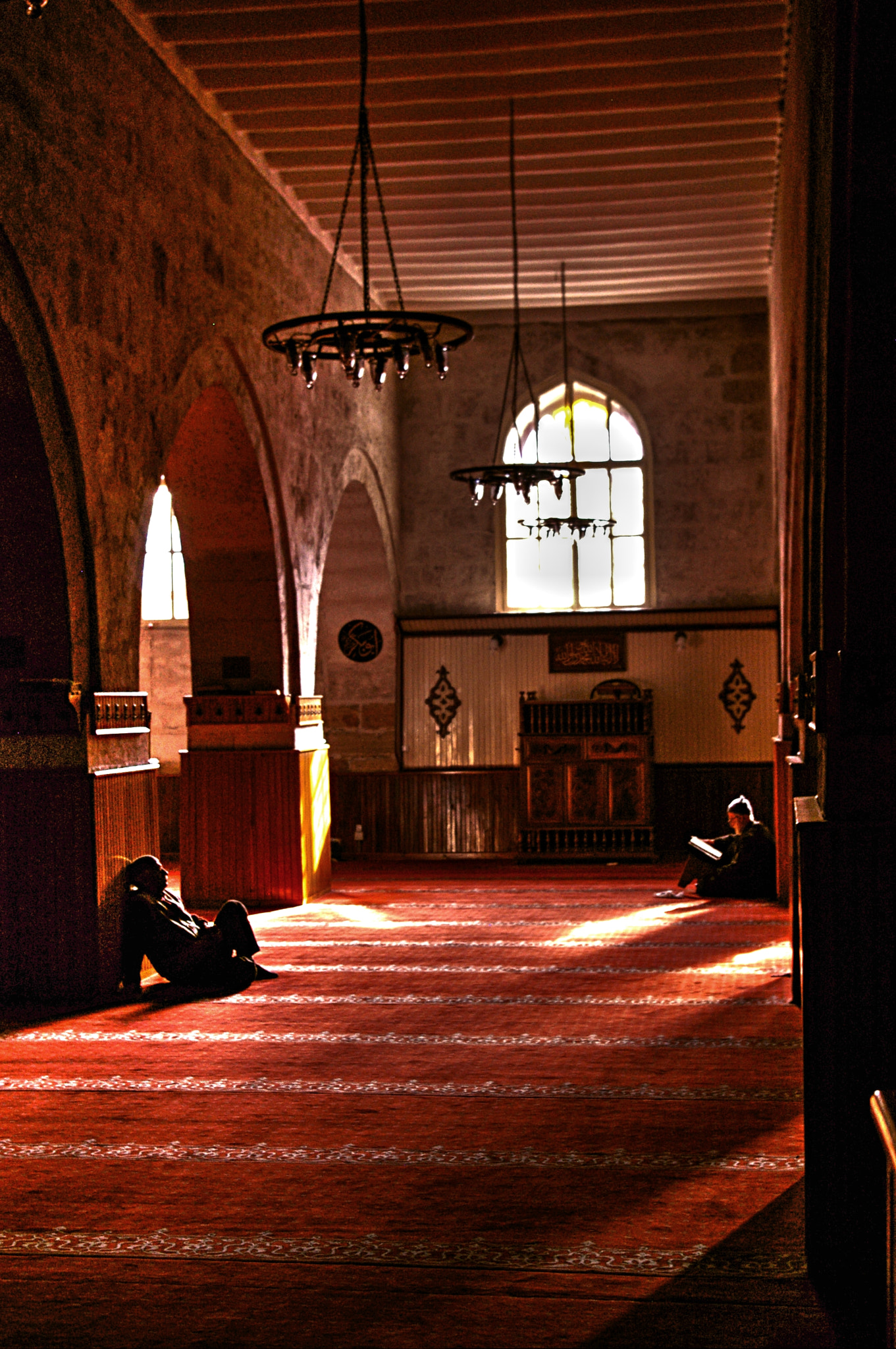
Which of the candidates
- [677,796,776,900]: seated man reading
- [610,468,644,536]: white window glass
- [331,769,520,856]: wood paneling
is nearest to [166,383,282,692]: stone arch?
[677,796,776,900]: seated man reading

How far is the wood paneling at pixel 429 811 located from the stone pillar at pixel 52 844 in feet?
25.8

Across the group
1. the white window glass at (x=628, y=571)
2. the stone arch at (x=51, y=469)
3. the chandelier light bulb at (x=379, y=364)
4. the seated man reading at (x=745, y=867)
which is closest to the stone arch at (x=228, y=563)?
the stone arch at (x=51, y=469)

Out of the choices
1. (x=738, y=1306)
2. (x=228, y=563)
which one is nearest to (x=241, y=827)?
(x=228, y=563)

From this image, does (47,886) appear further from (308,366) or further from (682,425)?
(682,425)

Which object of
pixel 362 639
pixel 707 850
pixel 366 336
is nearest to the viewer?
pixel 366 336

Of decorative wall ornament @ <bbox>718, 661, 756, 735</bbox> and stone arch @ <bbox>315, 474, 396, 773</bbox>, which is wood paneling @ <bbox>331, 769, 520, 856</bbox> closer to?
stone arch @ <bbox>315, 474, 396, 773</bbox>

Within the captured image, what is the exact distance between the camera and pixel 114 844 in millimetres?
8148

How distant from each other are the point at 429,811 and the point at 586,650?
2545mm

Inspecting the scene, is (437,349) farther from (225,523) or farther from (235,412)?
(225,523)

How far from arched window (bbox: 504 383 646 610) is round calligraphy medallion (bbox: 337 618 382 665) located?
1.62 metres

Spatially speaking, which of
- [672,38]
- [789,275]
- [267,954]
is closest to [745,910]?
[267,954]

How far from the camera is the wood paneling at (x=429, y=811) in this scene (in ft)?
51.5

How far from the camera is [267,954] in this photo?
948 centimetres

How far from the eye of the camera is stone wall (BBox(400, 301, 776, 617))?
612 inches
